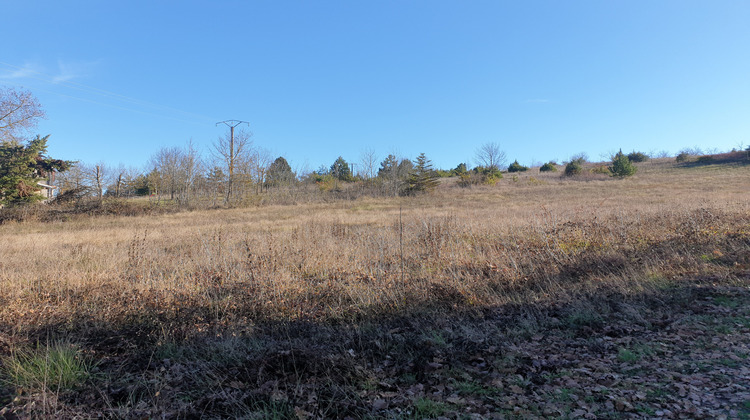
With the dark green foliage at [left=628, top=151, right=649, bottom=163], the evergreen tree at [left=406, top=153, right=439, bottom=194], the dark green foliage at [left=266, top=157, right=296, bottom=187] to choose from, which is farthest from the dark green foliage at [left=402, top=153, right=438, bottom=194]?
the dark green foliage at [left=628, top=151, right=649, bottom=163]

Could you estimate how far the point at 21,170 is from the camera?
23609mm

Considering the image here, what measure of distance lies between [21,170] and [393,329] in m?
29.9

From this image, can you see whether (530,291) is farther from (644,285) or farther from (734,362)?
(734,362)

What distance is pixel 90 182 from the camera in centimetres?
3797

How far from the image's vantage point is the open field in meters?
3.12

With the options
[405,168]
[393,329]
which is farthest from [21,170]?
[405,168]

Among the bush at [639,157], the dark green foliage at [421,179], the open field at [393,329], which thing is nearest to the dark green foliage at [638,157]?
the bush at [639,157]

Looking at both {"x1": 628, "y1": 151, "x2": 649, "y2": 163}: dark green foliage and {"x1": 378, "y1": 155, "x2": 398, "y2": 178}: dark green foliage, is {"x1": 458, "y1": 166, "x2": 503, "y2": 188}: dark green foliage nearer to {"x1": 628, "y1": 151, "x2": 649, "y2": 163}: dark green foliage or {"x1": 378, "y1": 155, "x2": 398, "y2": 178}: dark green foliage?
{"x1": 378, "y1": 155, "x2": 398, "y2": 178}: dark green foliage

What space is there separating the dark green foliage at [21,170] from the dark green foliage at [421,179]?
30.1 meters

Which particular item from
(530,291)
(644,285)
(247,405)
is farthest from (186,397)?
(644,285)

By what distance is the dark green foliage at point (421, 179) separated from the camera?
4034 centimetres

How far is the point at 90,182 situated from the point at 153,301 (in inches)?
1638

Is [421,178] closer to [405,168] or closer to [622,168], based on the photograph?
[405,168]

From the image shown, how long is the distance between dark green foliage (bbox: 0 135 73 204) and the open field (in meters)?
19.3
